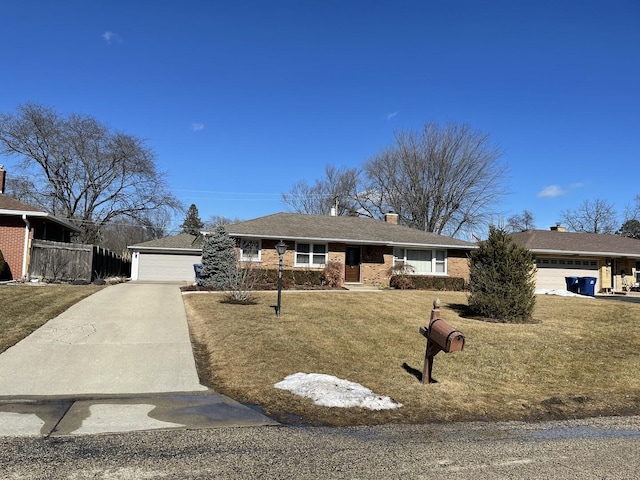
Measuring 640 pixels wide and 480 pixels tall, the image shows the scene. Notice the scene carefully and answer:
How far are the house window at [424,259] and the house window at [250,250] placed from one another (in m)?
7.25

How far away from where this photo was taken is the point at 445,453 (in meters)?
4.04

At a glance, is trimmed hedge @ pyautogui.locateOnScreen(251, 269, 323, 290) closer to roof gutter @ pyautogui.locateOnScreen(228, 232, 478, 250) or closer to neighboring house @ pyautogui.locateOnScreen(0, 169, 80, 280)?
roof gutter @ pyautogui.locateOnScreen(228, 232, 478, 250)

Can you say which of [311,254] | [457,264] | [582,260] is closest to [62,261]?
[311,254]

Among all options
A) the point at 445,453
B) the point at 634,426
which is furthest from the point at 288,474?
the point at 634,426

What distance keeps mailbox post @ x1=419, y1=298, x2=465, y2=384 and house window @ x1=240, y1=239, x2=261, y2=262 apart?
14418mm

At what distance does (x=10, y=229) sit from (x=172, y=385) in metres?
16.6

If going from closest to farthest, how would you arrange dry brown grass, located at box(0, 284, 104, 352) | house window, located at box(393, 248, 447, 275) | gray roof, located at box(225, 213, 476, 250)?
1. dry brown grass, located at box(0, 284, 104, 352)
2. gray roof, located at box(225, 213, 476, 250)
3. house window, located at box(393, 248, 447, 275)

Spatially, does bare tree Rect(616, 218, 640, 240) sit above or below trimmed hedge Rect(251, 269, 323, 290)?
above

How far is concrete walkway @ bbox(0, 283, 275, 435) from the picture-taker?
4652 mm

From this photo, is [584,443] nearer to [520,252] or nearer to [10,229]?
[520,252]

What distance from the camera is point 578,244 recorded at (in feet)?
91.8

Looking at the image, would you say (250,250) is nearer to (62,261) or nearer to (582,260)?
A: (62,261)

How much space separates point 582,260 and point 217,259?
871 inches

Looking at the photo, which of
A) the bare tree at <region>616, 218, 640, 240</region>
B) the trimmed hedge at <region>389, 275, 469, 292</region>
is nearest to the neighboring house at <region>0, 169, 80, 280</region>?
the trimmed hedge at <region>389, 275, 469, 292</region>
